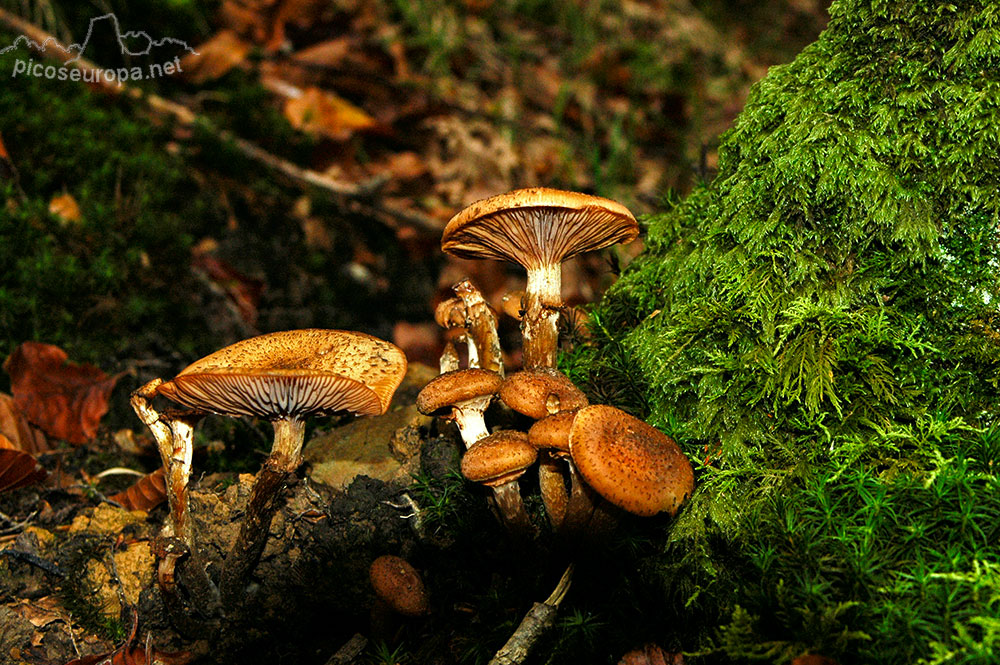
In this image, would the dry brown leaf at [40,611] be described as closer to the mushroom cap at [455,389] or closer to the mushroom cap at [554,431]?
the mushroom cap at [455,389]

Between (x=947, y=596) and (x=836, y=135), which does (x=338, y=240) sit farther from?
(x=947, y=596)

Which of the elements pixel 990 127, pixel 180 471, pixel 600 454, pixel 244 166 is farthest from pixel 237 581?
pixel 244 166

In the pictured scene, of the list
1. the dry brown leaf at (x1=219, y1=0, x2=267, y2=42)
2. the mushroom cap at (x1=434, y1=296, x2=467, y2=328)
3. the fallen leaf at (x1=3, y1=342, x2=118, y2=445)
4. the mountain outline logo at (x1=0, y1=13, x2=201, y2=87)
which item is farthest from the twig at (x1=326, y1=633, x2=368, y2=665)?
the dry brown leaf at (x1=219, y1=0, x2=267, y2=42)

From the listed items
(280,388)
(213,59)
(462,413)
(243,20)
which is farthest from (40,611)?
(243,20)

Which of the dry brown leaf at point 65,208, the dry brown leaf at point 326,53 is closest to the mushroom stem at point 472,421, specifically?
the dry brown leaf at point 65,208

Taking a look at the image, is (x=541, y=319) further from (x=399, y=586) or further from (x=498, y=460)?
(x=399, y=586)

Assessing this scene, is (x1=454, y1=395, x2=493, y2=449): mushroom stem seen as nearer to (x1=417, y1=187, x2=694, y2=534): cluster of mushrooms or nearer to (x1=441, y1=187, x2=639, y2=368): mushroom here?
(x1=417, y1=187, x2=694, y2=534): cluster of mushrooms
